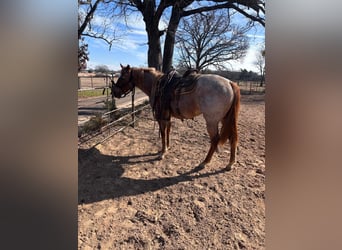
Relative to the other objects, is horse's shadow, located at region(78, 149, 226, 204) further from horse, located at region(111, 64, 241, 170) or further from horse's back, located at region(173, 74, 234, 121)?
horse's back, located at region(173, 74, 234, 121)

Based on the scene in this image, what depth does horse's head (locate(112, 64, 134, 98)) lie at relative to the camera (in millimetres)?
4711

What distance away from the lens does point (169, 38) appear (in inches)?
388

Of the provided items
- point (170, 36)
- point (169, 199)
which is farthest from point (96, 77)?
point (170, 36)

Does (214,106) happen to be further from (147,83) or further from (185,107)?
(147,83)

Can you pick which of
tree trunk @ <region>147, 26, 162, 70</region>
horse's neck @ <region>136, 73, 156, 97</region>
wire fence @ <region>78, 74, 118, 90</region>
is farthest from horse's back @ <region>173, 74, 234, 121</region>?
tree trunk @ <region>147, 26, 162, 70</region>

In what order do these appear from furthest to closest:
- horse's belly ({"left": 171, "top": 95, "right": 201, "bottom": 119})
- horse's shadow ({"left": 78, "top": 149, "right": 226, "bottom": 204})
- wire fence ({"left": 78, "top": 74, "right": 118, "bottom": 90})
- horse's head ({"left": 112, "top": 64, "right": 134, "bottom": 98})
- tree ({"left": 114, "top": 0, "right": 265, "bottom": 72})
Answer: tree ({"left": 114, "top": 0, "right": 265, "bottom": 72}) → wire fence ({"left": 78, "top": 74, "right": 118, "bottom": 90}) → horse's head ({"left": 112, "top": 64, "right": 134, "bottom": 98}) → horse's belly ({"left": 171, "top": 95, "right": 201, "bottom": 119}) → horse's shadow ({"left": 78, "top": 149, "right": 226, "bottom": 204})

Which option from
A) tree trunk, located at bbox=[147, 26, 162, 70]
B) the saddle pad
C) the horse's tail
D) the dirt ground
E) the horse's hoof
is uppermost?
tree trunk, located at bbox=[147, 26, 162, 70]

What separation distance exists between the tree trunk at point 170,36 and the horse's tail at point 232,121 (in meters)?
6.23

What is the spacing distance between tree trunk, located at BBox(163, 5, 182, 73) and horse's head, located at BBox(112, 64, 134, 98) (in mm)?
4901

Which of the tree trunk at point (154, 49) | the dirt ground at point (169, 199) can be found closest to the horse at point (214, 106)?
the dirt ground at point (169, 199)

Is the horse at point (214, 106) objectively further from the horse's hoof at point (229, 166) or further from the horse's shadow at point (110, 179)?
the horse's shadow at point (110, 179)

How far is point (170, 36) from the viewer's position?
32.0ft
